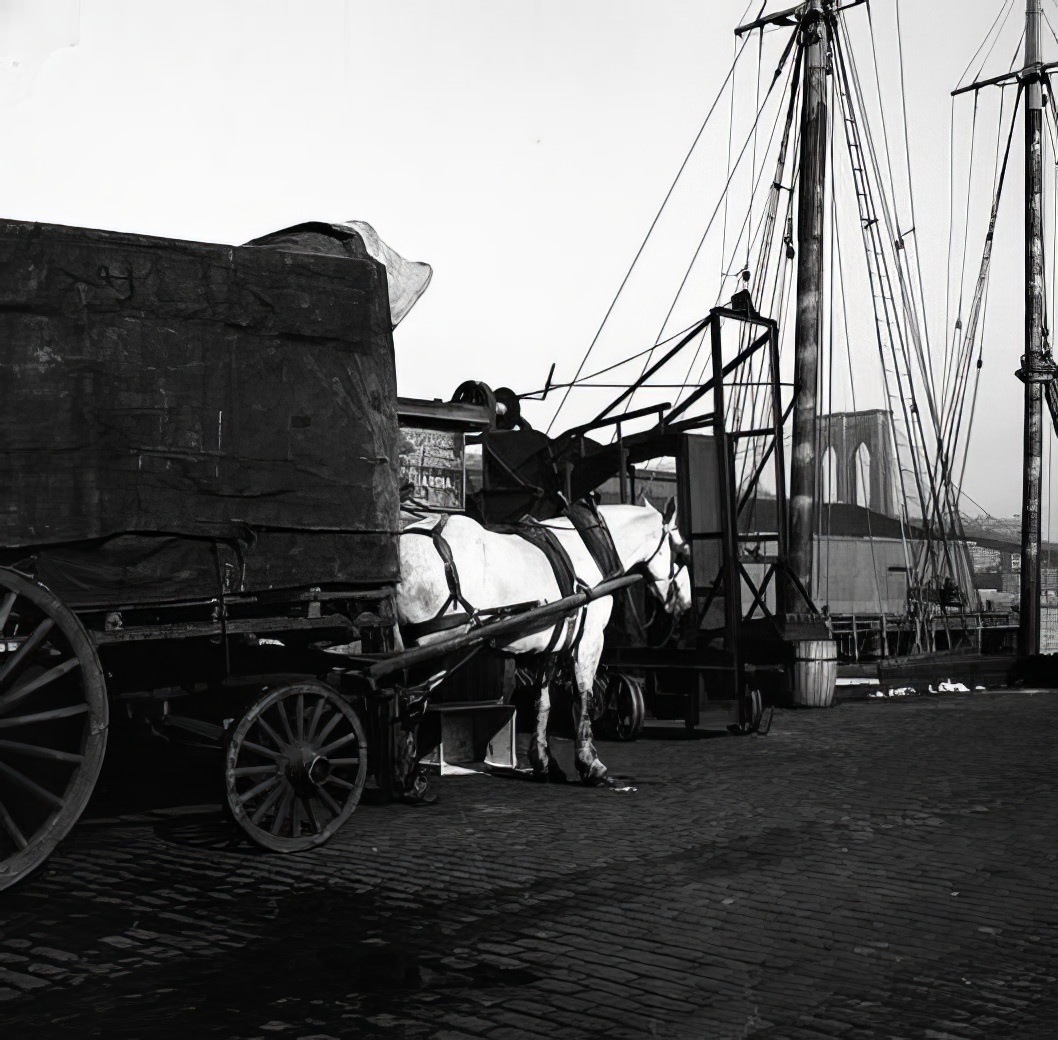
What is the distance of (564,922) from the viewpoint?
6.04m

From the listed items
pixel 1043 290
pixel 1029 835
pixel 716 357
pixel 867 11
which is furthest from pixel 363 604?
pixel 1043 290

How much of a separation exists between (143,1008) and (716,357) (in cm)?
1122

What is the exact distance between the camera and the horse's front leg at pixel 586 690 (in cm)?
1055

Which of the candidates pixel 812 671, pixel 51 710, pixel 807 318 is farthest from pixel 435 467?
pixel 807 318

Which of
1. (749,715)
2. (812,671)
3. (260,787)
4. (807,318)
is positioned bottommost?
(749,715)

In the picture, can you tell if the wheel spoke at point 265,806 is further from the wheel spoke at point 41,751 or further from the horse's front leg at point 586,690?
the horse's front leg at point 586,690

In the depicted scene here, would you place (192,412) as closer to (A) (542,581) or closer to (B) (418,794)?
(B) (418,794)

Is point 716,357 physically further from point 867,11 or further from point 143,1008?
point 867,11

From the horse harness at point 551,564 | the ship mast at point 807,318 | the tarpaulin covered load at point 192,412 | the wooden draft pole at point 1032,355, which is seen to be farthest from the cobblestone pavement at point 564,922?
the wooden draft pole at point 1032,355

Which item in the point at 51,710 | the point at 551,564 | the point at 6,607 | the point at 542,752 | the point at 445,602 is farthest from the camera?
the point at 542,752

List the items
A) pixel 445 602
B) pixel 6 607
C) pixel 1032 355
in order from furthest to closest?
pixel 1032 355 → pixel 445 602 → pixel 6 607

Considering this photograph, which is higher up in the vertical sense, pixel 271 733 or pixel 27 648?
pixel 27 648

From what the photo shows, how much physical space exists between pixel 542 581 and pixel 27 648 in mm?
4963

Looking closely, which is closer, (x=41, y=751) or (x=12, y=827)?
(x=12, y=827)
